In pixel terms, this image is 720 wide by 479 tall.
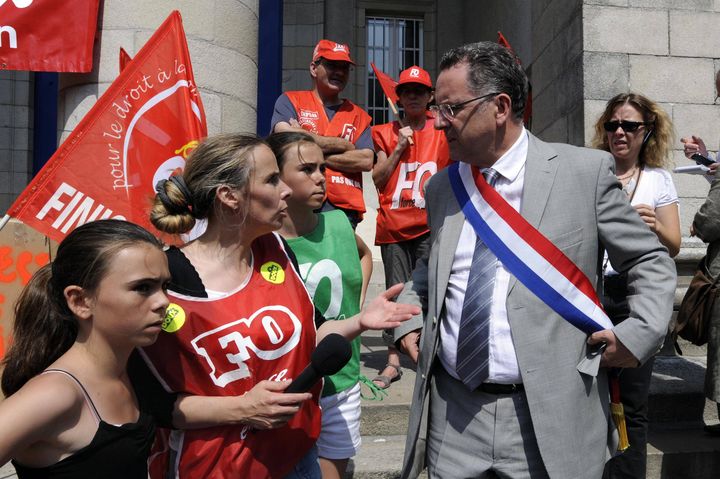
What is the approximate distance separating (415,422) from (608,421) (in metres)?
0.69

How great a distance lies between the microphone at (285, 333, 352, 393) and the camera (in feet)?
6.92

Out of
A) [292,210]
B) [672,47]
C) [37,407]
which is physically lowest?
[37,407]

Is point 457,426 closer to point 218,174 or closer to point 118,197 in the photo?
point 218,174

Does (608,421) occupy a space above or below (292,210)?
below

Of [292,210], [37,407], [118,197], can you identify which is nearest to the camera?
[37,407]

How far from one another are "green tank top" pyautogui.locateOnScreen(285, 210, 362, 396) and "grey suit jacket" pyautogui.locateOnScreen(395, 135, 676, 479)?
2.16ft

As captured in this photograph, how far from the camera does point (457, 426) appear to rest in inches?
96.2

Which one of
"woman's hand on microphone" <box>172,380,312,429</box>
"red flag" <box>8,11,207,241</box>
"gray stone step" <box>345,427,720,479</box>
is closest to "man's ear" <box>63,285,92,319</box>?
"woman's hand on microphone" <box>172,380,312,429</box>

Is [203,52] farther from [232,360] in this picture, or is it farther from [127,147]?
[232,360]

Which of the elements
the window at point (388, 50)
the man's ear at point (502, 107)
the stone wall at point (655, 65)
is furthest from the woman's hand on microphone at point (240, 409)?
the window at point (388, 50)

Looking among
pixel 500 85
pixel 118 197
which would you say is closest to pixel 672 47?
pixel 500 85

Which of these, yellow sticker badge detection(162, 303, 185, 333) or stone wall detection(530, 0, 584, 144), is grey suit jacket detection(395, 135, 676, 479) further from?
stone wall detection(530, 0, 584, 144)

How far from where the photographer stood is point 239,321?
2.22 meters

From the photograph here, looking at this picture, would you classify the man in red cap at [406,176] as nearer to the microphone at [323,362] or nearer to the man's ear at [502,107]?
the man's ear at [502,107]
